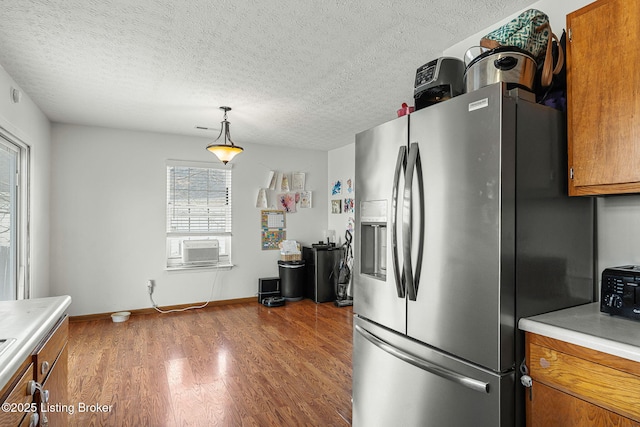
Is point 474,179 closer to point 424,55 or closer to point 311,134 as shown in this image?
point 424,55

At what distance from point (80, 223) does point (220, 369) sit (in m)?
2.91

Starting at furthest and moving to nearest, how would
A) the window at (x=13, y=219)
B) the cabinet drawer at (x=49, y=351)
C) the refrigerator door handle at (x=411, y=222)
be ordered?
the window at (x=13, y=219) < the refrigerator door handle at (x=411, y=222) < the cabinet drawer at (x=49, y=351)

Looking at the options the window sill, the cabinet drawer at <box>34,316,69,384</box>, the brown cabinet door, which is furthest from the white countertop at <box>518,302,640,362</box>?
the window sill

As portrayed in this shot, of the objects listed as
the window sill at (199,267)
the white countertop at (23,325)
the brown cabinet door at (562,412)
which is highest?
the white countertop at (23,325)

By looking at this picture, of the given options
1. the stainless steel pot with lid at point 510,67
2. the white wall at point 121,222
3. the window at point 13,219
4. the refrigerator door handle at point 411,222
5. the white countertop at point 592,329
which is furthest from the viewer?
the white wall at point 121,222

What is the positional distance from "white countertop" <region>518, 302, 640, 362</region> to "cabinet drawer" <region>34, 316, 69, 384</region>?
1741 millimetres

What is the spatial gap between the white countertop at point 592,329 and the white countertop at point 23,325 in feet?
5.43

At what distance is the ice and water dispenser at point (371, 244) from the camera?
1.94 meters

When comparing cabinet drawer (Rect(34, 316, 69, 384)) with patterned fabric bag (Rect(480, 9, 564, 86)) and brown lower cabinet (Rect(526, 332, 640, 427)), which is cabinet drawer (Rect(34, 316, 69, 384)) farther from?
patterned fabric bag (Rect(480, 9, 564, 86))

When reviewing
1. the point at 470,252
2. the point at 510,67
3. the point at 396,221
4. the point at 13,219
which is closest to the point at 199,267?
the point at 13,219

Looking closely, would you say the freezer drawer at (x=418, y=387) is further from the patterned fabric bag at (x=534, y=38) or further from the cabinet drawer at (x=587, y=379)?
the patterned fabric bag at (x=534, y=38)

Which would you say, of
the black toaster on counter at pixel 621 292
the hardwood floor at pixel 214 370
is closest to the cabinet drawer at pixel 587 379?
the black toaster on counter at pixel 621 292

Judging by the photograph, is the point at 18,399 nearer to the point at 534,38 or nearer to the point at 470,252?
the point at 470,252

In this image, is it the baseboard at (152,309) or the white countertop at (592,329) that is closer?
the white countertop at (592,329)
